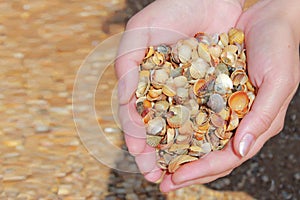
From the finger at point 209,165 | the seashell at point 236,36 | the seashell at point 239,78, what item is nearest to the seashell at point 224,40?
the seashell at point 236,36

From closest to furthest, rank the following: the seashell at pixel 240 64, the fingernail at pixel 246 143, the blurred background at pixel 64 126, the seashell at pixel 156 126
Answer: the fingernail at pixel 246 143 < the seashell at pixel 156 126 < the seashell at pixel 240 64 < the blurred background at pixel 64 126

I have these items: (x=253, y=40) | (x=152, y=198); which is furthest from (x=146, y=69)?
(x=152, y=198)

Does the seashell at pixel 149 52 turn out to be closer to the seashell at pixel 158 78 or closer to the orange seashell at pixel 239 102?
the seashell at pixel 158 78

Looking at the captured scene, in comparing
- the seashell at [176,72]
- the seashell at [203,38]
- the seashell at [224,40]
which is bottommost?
the seashell at [176,72]

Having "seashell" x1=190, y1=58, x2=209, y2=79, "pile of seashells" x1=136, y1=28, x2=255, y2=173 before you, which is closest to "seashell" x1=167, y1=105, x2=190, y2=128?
"pile of seashells" x1=136, y1=28, x2=255, y2=173

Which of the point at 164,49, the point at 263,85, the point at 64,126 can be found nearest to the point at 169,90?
the point at 164,49

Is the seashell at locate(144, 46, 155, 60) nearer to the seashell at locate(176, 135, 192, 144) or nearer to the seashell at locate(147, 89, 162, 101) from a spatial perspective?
the seashell at locate(147, 89, 162, 101)

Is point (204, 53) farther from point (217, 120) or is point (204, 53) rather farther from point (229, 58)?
point (217, 120)
